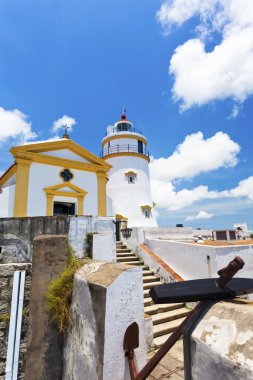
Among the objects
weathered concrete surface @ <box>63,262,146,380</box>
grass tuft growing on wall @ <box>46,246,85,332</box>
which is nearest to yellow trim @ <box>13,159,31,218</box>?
grass tuft growing on wall @ <box>46,246,85,332</box>

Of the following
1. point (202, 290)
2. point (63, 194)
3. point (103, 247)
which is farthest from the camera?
point (63, 194)

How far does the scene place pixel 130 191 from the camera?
19875 mm

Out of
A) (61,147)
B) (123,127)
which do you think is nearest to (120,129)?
(123,127)

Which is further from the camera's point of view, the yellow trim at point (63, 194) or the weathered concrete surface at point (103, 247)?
the yellow trim at point (63, 194)

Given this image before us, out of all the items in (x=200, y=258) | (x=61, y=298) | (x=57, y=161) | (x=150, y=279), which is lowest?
(x=150, y=279)

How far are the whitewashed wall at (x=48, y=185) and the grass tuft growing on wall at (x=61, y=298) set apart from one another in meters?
8.96

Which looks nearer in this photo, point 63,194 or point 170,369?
point 170,369

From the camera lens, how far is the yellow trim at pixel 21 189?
448 inches

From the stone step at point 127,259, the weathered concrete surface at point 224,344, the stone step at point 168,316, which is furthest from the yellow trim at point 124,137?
the weathered concrete surface at point 224,344

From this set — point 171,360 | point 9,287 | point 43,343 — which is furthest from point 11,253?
point 171,360

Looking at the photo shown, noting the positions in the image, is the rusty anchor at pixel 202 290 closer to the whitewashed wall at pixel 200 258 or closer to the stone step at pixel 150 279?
the whitewashed wall at pixel 200 258

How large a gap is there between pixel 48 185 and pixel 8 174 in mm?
2831

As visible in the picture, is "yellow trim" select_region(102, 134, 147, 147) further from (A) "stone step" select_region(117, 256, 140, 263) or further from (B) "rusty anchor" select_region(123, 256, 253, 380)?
(B) "rusty anchor" select_region(123, 256, 253, 380)

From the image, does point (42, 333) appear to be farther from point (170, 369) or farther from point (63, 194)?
point (63, 194)
